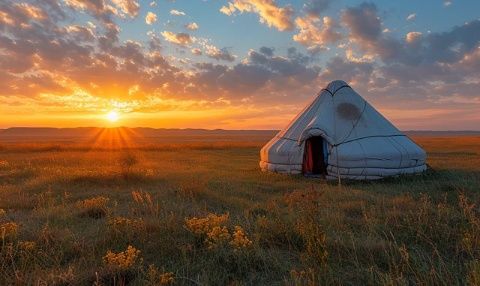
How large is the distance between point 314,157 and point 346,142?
5.00 ft

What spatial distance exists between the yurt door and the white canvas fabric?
345 millimetres

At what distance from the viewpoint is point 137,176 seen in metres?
13.3

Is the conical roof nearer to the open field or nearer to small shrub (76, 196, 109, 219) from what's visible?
the open field

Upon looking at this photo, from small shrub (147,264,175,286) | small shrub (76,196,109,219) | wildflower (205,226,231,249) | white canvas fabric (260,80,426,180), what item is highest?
white canvas fabric (260,80,426,180)

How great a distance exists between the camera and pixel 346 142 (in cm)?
1376

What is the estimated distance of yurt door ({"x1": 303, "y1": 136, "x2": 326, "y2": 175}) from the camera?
1463 centimetres

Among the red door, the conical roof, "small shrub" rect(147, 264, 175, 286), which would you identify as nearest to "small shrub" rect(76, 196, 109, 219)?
"small shrub" rect(147, 264, 175, 286)

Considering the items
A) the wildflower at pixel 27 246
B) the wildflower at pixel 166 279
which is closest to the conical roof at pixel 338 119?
the wildflower at pixel 166 279

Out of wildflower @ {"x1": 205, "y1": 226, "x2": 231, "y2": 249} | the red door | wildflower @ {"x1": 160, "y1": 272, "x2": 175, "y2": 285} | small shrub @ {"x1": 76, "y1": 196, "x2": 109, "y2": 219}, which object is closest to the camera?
wildflower @ {"x1": 160, "y1": 272, "x2": 175, "y2": 285}

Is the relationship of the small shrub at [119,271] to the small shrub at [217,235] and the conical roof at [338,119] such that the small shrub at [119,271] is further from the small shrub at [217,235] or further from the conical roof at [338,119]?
the conical roof at [338,119]

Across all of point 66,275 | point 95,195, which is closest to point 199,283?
point 66,275

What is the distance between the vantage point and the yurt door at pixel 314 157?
1463 cm

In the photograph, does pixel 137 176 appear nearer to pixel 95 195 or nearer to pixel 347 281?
pixel 95 195

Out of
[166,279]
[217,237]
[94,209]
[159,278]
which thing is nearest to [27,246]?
[159,278]
